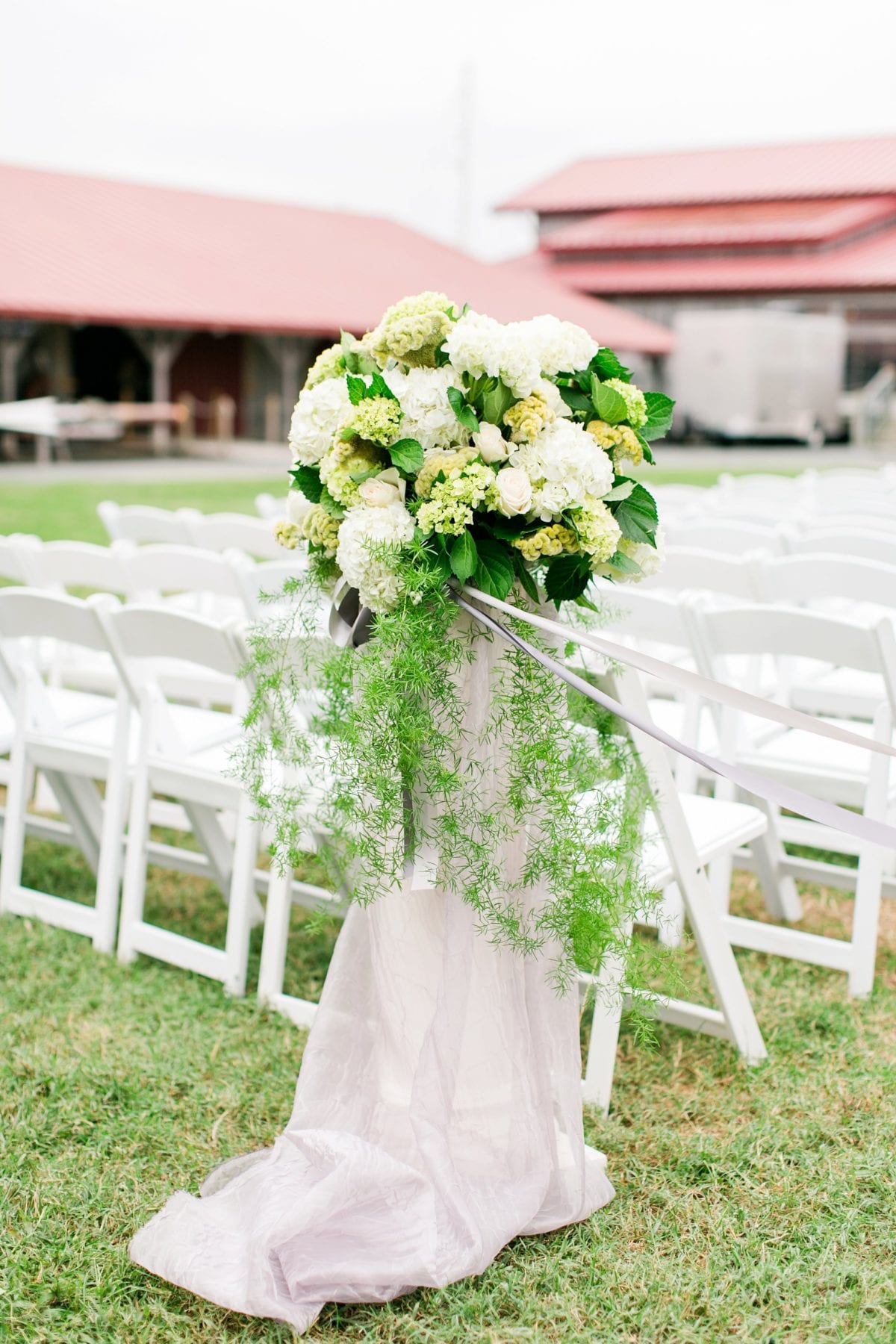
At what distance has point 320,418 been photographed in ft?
8.46

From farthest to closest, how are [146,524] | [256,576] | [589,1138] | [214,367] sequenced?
[214,367] → [146,524] → [256,576] → [589,1138]

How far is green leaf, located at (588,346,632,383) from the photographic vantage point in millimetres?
2627

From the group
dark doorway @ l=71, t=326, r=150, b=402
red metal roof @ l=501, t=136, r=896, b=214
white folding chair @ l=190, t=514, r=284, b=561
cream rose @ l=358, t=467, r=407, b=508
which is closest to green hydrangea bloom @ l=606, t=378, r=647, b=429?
cream rose @ l=358, t=467, r=407, b=508

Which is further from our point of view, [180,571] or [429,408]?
[180,571]

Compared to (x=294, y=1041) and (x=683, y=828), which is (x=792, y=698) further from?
(x=294, y=1041)

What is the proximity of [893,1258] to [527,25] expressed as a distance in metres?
59.7

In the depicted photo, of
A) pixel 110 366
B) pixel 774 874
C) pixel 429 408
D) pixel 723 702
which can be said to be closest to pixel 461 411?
pixel 429 408

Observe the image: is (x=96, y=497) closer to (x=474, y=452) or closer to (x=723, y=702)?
(x=474, y=452)

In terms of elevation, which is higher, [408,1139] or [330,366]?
[330,366]

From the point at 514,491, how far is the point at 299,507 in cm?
56

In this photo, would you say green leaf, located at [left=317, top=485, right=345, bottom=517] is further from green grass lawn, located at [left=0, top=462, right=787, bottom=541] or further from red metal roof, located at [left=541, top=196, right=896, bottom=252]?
red metal roof, located at [left=541, top=196, right=896, bottom=252]

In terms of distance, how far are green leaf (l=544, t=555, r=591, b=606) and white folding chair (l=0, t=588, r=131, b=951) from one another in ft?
5.27

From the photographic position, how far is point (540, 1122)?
270 cm

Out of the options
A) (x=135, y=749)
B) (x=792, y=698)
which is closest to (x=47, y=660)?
(x=135, y=749)
